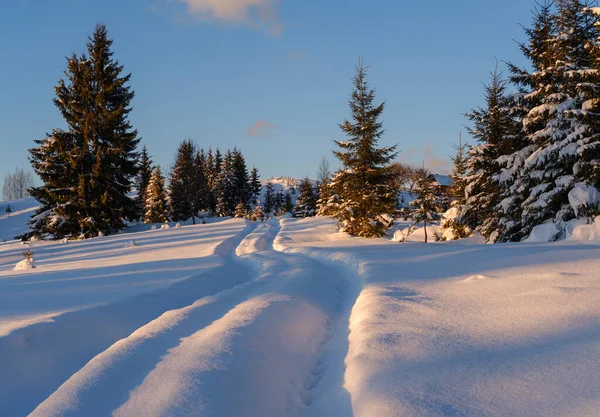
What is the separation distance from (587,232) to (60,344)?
11803 mm

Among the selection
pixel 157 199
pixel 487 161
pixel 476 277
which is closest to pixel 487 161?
pixel 487 161

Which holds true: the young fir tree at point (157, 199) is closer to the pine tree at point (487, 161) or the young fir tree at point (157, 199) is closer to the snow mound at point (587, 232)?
the pine tree at point (487, 161)

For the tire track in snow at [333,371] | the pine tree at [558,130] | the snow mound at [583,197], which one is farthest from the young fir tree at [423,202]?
the tire track in snow at [333,371]

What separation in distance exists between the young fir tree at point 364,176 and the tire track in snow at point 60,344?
1459 cm

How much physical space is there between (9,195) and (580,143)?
153m

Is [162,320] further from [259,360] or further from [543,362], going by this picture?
[543,362]

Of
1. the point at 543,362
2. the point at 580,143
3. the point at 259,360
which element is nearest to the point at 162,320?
the point at 259,360

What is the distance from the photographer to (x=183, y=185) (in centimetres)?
3984

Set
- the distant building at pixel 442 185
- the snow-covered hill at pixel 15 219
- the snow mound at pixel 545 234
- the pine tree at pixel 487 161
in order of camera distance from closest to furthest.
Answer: the snow mound at pixel 545 234
the pine tree at pixel 487 161
the distant building at pixel 442 185
the snow-covered hill at pixel 15 219

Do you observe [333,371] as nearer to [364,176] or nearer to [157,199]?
[364,176]

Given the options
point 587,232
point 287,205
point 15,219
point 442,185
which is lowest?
point 587,232

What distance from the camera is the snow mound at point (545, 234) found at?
1090 cm

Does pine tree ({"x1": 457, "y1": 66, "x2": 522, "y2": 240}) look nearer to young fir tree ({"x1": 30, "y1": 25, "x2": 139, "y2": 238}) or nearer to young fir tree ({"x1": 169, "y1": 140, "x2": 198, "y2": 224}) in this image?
young fir tree ({"x1": 30, "y1": 25, "x2": 139, "y2": 238})

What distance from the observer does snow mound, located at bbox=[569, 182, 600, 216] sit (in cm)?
1039
